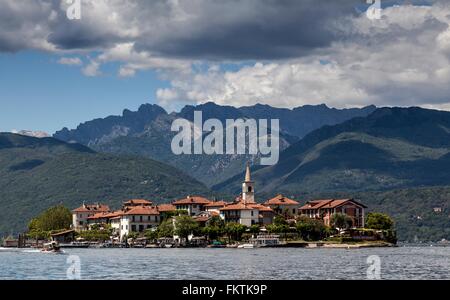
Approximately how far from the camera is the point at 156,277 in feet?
275
